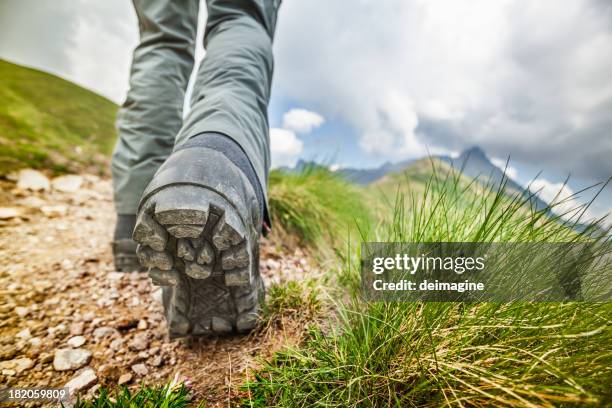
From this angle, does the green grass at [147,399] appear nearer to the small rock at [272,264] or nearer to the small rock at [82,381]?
the small rock at [82,381]

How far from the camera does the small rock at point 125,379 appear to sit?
0.92m

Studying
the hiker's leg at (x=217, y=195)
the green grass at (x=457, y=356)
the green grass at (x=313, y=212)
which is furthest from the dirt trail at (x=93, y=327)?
the green grass at (x=313, y=212)

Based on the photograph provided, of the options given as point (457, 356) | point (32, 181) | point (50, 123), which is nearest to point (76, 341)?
point (457, 356)

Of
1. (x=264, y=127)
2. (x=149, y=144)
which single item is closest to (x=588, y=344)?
(x=264, y=127)

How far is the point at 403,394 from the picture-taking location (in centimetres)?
68

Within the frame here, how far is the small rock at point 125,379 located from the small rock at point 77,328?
320mm

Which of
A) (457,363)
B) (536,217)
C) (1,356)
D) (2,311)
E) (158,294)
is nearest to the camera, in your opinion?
(457,363)

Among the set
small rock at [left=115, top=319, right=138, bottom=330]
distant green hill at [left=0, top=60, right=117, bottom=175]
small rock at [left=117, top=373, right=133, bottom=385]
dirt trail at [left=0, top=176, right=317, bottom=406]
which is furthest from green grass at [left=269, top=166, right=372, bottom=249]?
distant green hill at [left=0, top=60, right=117, bottom=175]

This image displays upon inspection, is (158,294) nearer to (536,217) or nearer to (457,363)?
(457,363)

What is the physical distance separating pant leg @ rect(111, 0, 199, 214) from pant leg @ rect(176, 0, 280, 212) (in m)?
0.18

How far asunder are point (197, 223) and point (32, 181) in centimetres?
295

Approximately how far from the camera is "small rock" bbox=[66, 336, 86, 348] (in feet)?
3.45

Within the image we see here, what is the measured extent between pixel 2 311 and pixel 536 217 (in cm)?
189

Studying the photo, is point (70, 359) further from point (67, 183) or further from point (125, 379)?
point (67, 183)
